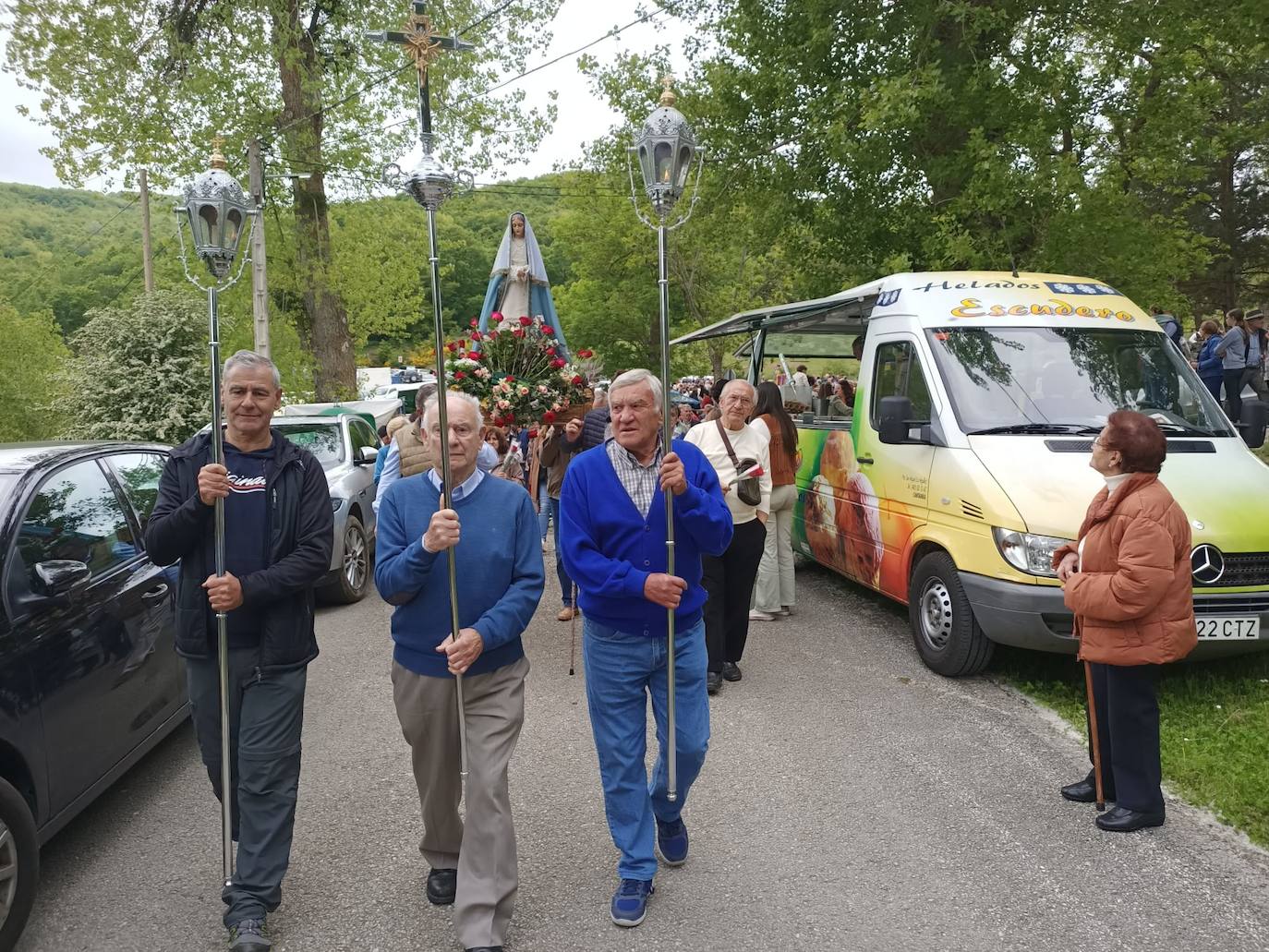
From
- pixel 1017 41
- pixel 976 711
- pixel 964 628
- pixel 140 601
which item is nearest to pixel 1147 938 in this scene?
pixel 976 711

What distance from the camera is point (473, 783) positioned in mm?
3158

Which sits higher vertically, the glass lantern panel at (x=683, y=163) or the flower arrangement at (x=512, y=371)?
the glass lantern panel at (x=683, y=163)

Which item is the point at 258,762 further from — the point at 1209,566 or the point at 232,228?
the point at 1209,566

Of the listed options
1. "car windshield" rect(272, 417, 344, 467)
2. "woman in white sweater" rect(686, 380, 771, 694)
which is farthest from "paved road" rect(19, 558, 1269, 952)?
"car windshield" rect(272, 417, 344, 467)

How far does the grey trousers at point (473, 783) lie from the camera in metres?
3.10

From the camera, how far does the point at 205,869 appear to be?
3.77 meters

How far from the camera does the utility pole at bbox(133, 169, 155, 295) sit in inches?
893

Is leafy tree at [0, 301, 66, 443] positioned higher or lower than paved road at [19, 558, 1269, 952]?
higher

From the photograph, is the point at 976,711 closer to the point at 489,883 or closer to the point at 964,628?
the point at 964,628

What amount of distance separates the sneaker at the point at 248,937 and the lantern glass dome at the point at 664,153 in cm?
309

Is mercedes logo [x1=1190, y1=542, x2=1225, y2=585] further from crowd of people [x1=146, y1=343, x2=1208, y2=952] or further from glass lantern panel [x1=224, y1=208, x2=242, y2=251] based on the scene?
glass lantern panel [x1=224, y1=208, x2=242, y2=251]

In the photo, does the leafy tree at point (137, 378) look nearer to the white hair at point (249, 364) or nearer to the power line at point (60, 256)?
the white hair at point (249, 364)

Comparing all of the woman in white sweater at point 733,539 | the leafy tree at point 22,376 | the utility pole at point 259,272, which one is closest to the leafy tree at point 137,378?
the utility pole at point 259,272

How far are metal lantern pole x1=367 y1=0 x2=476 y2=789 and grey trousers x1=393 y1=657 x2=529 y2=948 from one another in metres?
0.05
